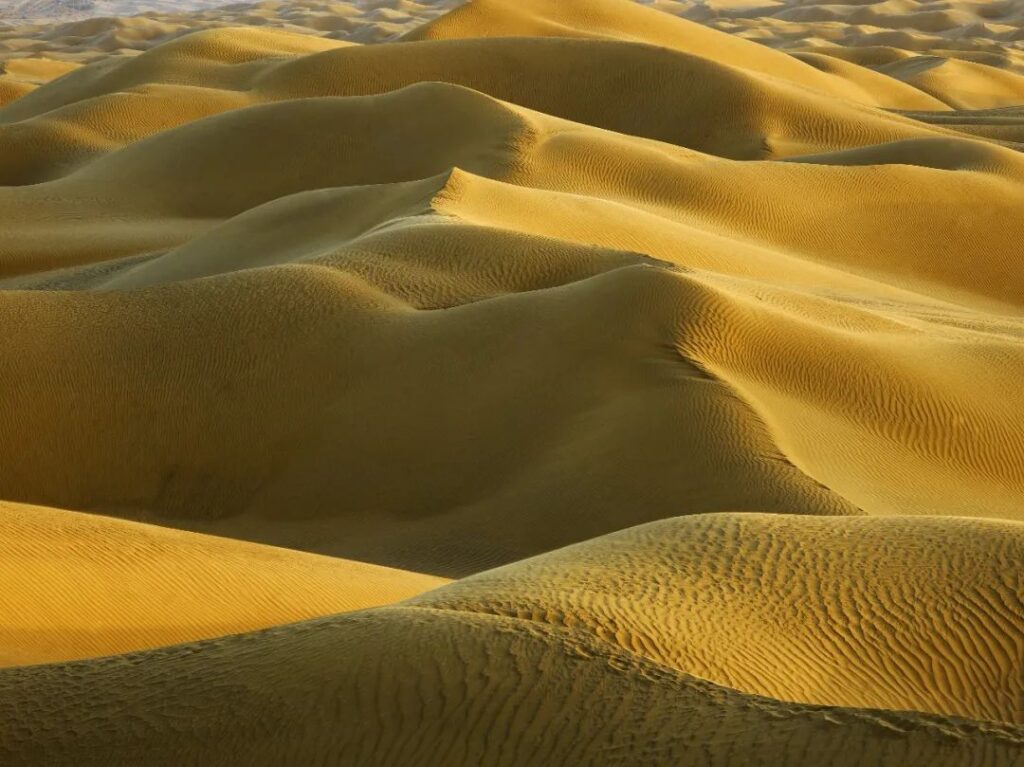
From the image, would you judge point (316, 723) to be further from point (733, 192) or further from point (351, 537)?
point (733, 192)

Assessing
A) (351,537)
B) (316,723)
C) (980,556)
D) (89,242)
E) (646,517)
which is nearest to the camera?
(316,723)

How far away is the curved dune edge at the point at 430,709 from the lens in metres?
2.31

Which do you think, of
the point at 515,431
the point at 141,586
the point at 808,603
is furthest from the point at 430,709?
the point at 515,431

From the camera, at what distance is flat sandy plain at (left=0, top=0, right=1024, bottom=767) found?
260cm

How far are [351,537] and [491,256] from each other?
7.77 ft

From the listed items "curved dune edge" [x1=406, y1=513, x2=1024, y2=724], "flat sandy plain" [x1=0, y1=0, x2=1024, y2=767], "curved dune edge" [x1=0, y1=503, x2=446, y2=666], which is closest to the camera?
"flat sandy plain" [x1=0, y1=0, x2=1024, y2=767]

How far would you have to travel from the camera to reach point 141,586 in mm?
4605

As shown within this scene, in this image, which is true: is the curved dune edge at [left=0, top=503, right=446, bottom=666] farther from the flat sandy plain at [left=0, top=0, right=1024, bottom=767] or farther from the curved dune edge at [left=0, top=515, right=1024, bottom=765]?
the curved dune edge at [left=0, top=515, right=1024, bottom=765]

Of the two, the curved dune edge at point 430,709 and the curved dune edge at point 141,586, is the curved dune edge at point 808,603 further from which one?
the curved dune edge at point 141,586

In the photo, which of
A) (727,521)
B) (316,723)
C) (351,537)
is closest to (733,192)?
(351,537)

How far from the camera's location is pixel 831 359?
7539mm

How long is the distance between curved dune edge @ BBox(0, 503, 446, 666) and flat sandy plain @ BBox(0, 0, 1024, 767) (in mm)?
18

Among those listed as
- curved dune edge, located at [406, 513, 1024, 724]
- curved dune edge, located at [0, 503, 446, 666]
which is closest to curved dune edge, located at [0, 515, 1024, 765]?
curved dune edge, located at [406, 513, 1024, 724]

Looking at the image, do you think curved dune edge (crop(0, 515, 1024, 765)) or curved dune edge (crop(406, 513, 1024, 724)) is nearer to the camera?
curved dune edge (crop(0, 515, 1024, 765))
